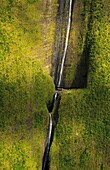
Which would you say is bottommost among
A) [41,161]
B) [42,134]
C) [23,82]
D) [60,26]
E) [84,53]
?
[41,161]

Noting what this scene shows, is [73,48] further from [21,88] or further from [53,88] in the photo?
[21,88]

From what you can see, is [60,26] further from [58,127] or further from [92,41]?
[58,127]

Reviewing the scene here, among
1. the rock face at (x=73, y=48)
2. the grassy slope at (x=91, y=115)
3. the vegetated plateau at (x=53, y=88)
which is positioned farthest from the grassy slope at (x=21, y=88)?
the rock face at (x=73, y=48)

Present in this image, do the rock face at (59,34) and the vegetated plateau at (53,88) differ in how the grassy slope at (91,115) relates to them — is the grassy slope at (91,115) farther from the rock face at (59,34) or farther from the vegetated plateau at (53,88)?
the rock face at (59,34)

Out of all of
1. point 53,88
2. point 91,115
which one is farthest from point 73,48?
point 91,115

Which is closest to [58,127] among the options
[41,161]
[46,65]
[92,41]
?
[41,161]

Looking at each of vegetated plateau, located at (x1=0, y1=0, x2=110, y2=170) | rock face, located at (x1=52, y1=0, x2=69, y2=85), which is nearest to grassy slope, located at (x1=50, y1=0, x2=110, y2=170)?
vegetated plateau, located at (x1=0, y1=0, x2=110, y2=170)

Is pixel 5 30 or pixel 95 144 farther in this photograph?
pixel 95 144
